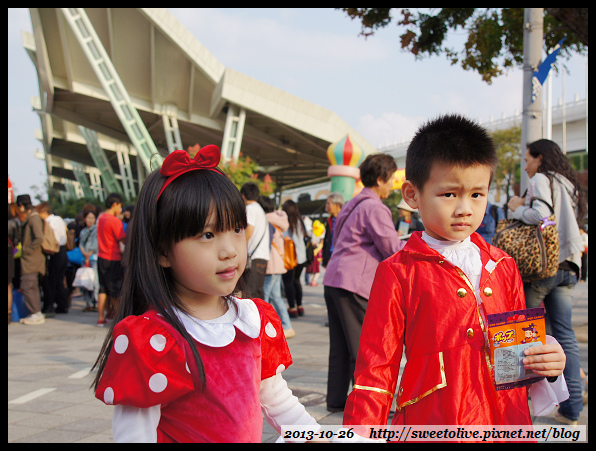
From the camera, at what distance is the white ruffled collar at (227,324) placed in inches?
60.0

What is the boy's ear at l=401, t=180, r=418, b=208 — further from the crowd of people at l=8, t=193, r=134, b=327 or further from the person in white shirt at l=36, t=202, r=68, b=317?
the person in white shirt at l=36, t=202, r=68, b=317

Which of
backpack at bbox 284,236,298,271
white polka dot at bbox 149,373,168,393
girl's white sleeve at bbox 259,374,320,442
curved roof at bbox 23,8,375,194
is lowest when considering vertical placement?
girl's white sleeve at bbox 259,374,320,442

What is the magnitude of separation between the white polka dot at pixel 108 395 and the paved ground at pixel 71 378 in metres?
2.11

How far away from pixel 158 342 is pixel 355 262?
261cm

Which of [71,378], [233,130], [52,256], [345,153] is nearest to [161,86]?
[233,130]

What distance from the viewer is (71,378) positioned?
5129mm

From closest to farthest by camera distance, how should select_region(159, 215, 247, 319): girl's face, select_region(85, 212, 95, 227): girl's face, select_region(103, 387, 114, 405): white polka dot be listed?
1. select_region(103, 387, 114, 405): white polka dot
2. select_region(159, 215, 247, 319): girl's face
3. select_region(85, 212, 95, 227): girl's face

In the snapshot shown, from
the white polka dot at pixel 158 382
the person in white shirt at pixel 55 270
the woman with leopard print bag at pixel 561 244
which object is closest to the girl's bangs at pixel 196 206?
the white polka dot at pixel 158 382

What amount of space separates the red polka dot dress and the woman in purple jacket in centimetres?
233

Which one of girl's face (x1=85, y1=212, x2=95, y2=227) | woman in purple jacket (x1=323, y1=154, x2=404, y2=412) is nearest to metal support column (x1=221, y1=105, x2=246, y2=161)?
girl's face (x1=85, y1=212, x2=95, y2=227)

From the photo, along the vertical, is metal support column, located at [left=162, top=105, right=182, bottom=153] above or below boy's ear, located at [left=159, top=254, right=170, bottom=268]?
above

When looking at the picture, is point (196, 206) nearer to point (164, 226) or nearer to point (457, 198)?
point (164, 226)

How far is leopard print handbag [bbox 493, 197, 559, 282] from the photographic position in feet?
11.4
